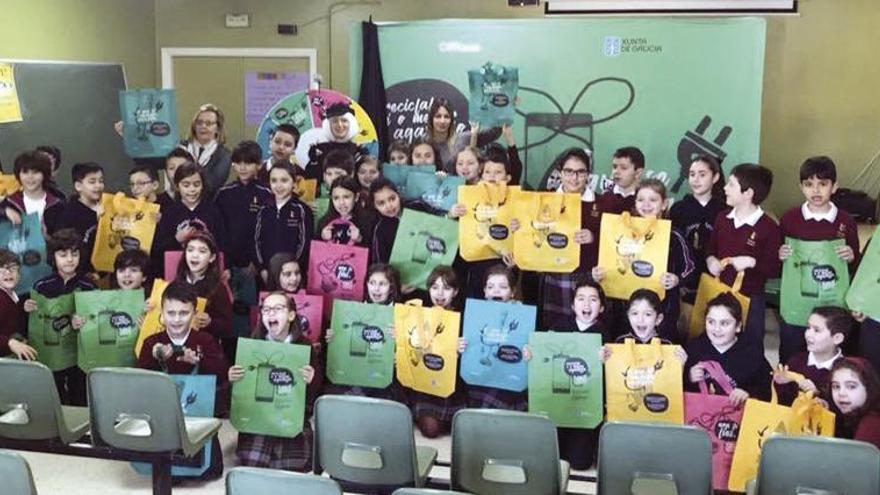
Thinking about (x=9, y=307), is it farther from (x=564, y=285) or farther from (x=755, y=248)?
(x=755, y=248)

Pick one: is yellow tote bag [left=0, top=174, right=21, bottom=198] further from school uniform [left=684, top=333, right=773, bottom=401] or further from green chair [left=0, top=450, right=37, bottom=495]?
school uniform [left=684, top=333, right=773, bottom=401]

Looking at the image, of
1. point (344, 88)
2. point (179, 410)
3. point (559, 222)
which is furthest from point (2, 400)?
point (344, 88)

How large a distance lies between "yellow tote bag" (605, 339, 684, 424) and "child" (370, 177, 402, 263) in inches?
58.9

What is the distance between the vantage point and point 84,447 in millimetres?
3227

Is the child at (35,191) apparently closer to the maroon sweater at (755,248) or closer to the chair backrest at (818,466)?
the maroon sweater at (755,248)

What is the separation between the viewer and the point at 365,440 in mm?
3047

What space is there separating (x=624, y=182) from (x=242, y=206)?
2177 millimetres

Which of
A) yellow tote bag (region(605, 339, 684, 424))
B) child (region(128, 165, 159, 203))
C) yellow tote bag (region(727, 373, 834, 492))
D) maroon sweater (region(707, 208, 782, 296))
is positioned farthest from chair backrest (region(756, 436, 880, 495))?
child (region(128, 165, 159, 203))

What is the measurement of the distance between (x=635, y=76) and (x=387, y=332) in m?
3.49

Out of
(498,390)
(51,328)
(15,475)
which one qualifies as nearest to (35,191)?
(51,328)

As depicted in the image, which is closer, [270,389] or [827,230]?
[270,389]

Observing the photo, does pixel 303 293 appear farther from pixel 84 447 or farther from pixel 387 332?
pixel 84 447

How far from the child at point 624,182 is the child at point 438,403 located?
37.3 inches

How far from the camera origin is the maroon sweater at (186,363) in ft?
13.0
